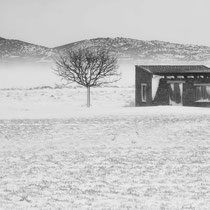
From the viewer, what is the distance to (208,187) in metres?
10.5

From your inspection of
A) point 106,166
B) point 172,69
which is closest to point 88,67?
point 172,69

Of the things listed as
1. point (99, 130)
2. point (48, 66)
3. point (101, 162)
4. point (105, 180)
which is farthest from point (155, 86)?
point (48, 66)

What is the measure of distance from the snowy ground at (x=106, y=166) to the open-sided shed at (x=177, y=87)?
17.0 meters

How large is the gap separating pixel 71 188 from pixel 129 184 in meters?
1.19

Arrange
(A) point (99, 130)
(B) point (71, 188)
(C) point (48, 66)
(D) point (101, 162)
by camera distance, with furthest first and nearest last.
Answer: (C) point (48, 66)
(A) point (99, 130)
(D) point (101, 162)
(B) point (71, 188)

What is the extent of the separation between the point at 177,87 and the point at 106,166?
3226cm

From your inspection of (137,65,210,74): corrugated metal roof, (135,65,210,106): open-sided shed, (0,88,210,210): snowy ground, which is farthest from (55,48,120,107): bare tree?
(0,88,210,210): snowy ground

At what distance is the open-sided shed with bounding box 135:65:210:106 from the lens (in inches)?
1752

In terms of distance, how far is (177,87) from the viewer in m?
44.9

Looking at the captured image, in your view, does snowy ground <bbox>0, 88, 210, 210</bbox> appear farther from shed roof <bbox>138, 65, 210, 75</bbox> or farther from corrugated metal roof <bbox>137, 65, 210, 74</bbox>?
corrugated metal roof <bbox>137, 65, 210, 74</bbox>

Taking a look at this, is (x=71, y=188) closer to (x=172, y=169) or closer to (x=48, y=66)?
(x=172, y=169)

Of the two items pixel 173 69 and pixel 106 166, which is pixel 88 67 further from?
pixel 106 166

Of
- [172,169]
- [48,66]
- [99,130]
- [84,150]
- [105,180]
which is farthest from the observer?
[48,66]

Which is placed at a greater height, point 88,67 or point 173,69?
point 88,67
